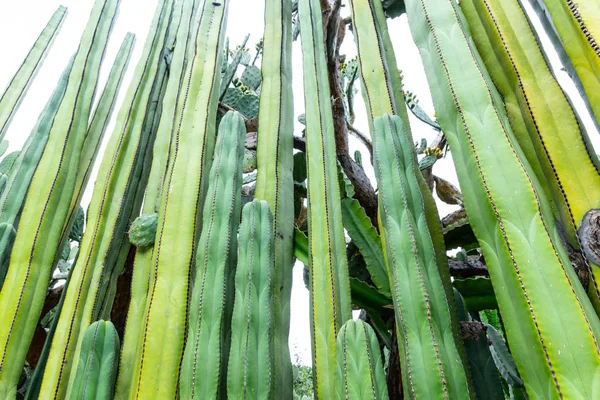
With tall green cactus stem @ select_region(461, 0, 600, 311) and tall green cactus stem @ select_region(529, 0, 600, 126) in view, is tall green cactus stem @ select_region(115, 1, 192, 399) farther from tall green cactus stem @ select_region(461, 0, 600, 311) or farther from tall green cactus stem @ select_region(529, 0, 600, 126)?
tall green cactus stem @ select_region(529, 0, 600, 126)

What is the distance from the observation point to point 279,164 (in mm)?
1301

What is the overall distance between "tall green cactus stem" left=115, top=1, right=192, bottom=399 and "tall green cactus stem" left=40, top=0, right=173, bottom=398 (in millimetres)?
82

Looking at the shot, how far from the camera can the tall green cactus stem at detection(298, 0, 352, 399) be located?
0.95 m

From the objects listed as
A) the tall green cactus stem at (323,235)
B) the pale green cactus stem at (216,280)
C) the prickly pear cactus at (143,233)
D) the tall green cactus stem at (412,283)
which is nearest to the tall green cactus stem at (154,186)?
the prickly pear cactus at (143,233)

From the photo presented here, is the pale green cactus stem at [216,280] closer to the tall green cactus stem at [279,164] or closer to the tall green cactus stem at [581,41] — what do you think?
the tall green cactus stem at [279,164]

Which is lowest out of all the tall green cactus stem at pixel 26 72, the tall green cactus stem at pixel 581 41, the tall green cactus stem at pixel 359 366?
the tall green cactus stem at pixel 359 366

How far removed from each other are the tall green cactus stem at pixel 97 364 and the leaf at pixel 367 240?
2.60 ft

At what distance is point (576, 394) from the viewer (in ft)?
1.88

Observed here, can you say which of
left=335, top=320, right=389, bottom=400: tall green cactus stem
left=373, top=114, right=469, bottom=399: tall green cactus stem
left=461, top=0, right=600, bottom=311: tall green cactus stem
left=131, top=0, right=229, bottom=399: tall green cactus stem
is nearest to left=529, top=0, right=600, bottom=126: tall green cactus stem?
left=461, top=0, right=600, bottom=311: tall green cactus stem

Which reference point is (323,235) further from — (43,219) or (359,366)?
(43,219)

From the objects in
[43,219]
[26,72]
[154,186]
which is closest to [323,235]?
[154,186]

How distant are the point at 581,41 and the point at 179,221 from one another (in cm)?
98

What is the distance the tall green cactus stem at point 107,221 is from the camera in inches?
42.6

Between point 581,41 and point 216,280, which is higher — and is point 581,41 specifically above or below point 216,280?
above
